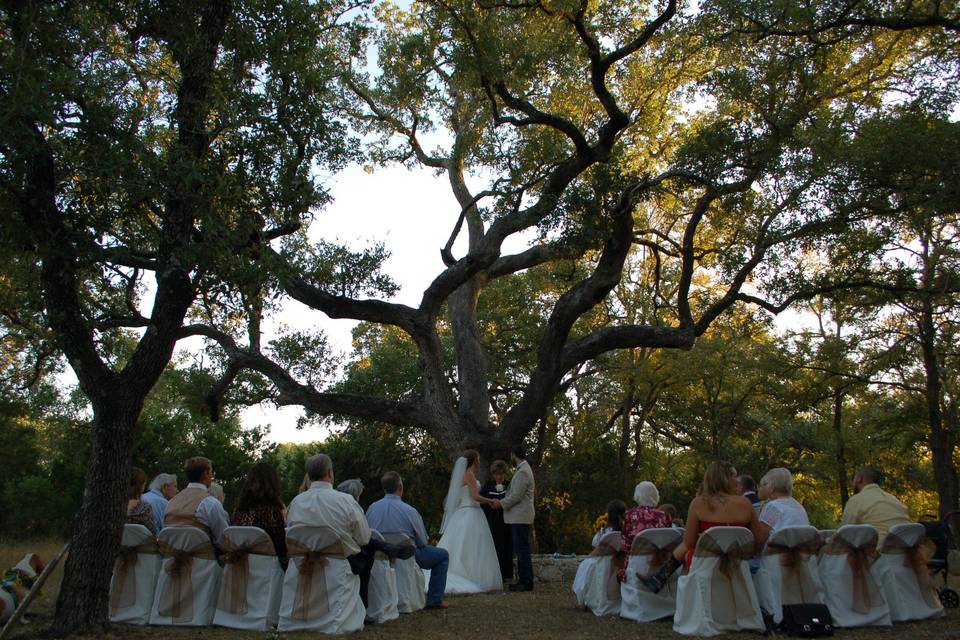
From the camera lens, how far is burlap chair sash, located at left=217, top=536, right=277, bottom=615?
7.08 metres

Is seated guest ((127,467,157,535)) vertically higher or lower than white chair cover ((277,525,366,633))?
higher

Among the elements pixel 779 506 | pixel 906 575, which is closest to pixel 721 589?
pixel 779 506

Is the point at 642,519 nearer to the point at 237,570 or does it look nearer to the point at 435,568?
the point at 435,568

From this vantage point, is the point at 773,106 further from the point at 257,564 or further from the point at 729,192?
the point at 257,564

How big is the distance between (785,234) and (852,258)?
1626 millimetres

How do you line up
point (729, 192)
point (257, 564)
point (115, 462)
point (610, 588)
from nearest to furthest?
1. point (115, 462)
2. point (257, 564)
3. point (610, 588)
4. point (729, 192)

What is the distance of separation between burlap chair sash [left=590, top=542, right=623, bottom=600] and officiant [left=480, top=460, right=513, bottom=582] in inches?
131

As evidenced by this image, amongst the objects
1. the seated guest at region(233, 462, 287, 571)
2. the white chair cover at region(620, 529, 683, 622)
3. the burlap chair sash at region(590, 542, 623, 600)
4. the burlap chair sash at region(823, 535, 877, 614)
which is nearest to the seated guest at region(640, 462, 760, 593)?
the white chair cover at region(620, 529, 683, 622)

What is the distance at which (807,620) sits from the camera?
6.59m

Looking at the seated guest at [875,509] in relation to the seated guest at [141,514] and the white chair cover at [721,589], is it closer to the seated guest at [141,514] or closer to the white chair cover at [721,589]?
the white chair cover at [721,589]

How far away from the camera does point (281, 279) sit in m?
7.23

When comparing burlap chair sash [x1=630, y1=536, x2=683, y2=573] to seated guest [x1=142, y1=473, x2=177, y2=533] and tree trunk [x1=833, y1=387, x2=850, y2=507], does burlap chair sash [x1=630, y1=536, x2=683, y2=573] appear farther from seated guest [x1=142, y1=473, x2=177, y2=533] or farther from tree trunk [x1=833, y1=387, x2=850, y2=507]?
tree trunk [x1=833, y1=387, x2=850, y2=507]

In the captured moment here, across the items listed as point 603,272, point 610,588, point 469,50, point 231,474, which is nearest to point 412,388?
point 231,474

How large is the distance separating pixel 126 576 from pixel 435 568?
3106mm
